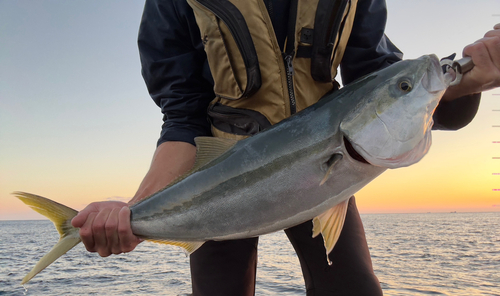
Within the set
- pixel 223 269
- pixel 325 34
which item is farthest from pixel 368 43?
pixel 223 269

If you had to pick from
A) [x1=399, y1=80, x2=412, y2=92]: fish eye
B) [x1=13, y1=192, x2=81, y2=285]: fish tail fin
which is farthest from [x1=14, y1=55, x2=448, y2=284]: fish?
[x1=13, y1=192, x2=81, y2=285]: fish tail fin

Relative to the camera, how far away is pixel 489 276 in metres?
Answer: 9.75

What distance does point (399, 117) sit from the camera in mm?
1729

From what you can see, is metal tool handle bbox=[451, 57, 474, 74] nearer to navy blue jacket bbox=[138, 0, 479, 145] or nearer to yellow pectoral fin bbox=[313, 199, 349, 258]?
navy blue jacket bbox=[138, 0, 479, 145]

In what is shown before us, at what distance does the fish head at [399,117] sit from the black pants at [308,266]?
87cm

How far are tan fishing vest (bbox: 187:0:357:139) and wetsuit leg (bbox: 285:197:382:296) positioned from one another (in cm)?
92

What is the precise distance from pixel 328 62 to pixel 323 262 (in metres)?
1.44

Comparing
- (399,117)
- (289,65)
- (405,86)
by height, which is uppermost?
(289,65)

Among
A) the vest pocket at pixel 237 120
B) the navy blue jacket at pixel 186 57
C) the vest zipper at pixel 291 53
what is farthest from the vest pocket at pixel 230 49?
the navy blue jacket at pixel 186 57

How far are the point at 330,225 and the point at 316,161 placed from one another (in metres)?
0.44

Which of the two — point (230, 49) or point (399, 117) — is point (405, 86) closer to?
point (399, 117)

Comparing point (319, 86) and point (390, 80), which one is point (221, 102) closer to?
point (319, 86)

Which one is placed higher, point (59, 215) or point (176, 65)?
point (176, 65)

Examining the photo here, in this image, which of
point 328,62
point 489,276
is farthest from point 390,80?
point 489,276
